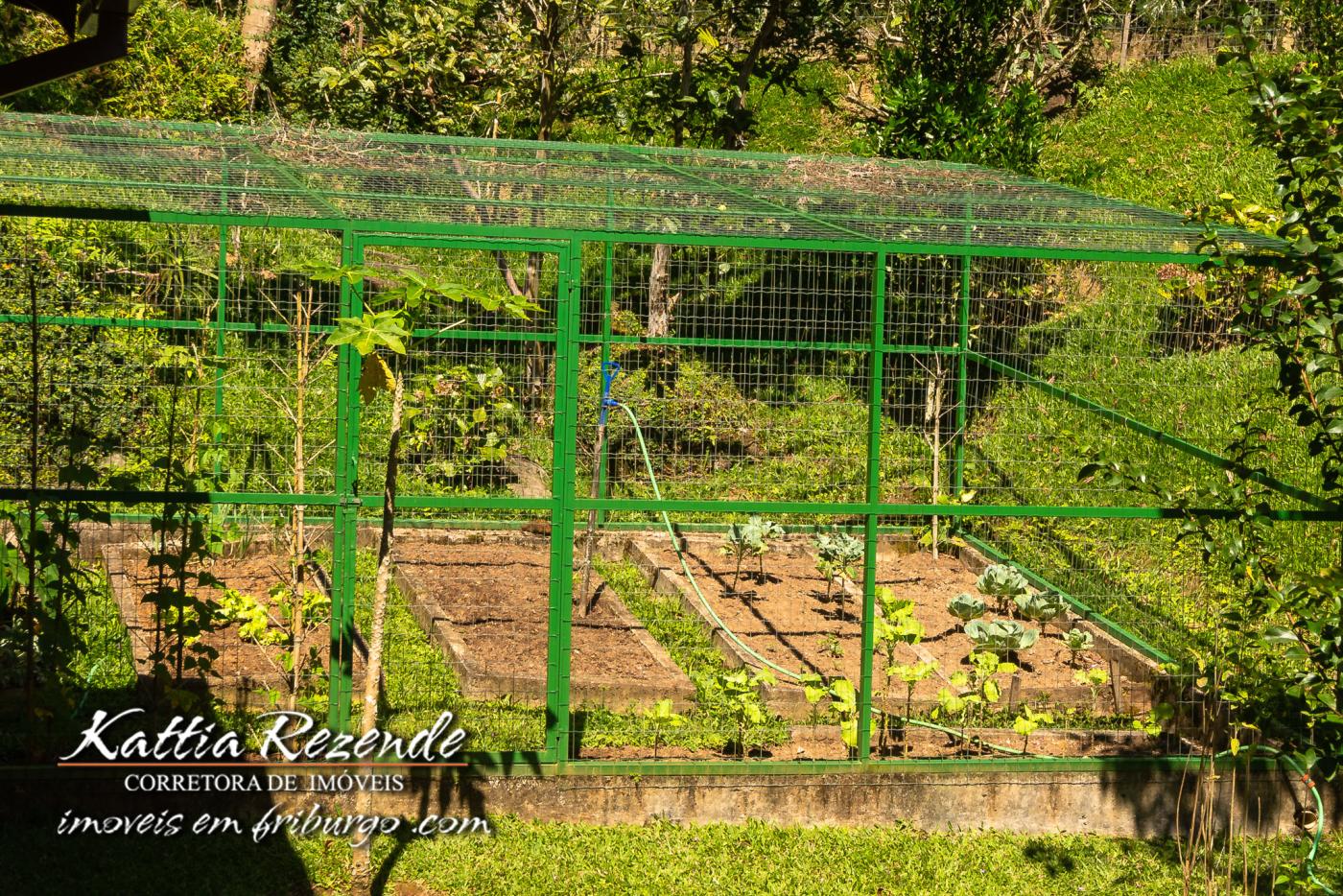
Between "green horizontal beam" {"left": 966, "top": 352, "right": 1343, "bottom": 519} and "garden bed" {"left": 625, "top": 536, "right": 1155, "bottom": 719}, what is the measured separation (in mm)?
1239

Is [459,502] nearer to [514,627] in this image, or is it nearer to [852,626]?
[514,627]

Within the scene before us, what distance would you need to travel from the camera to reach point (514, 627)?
7.78m

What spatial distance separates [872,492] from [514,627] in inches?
95.5

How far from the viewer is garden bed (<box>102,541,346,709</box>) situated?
646cm

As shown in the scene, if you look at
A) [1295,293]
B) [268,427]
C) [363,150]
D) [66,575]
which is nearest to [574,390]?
[66,575]

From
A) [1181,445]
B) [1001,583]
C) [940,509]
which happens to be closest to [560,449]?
[940,509]

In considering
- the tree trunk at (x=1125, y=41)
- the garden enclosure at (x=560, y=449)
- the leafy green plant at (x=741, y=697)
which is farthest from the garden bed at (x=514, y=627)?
the tree trunk at (x=1125, y=41)

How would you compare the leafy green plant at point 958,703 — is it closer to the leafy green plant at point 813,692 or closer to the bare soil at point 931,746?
A: the bare soil at point 931,746

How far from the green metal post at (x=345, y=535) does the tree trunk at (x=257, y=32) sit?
44.8ft

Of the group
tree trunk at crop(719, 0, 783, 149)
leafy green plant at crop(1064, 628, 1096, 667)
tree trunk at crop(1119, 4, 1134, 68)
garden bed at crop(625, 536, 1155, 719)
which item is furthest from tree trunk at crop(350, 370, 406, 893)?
tree trunk at crop(1119, 4, 1134, 68)

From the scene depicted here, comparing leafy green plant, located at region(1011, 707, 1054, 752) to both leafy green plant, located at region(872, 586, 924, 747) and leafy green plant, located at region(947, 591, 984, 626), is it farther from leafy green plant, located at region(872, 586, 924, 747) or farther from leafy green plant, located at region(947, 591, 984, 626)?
leafy green plant, located at region(947, 591, 984, 626)

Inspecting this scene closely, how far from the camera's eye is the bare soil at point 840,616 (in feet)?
25.0

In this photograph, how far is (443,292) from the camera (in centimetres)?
486

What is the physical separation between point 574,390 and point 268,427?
15.0 feet
